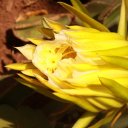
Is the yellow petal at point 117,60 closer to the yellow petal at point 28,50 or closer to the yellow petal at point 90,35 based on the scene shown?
the yellow petal at point 90,35

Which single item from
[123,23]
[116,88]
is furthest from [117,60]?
[123,23]

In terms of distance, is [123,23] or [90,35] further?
[123,23]

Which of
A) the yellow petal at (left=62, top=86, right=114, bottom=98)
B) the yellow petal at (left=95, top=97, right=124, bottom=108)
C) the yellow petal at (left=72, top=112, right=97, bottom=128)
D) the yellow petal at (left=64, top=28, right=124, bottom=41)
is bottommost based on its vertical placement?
the yellow petal at (left=72, top=112, right=97, bottom=128)

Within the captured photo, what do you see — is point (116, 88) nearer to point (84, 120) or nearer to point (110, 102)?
point (110, 102)

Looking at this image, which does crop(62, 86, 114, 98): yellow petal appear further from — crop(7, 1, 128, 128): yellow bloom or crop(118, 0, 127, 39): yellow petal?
crop(118, 0, 127, 39): yellow petal

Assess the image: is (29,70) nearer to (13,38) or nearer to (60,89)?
(60,89)

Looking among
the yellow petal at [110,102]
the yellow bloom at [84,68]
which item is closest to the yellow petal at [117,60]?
the yellow bloom at [84,68]

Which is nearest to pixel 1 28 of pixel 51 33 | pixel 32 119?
pixel 32 119

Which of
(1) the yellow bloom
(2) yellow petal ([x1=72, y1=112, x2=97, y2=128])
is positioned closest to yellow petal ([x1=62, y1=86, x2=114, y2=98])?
(1) the yellow bloom

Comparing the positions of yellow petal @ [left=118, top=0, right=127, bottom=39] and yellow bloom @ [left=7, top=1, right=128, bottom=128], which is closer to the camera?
yellow bloom @ [left=7, top=1, right=128, bottom=128]
